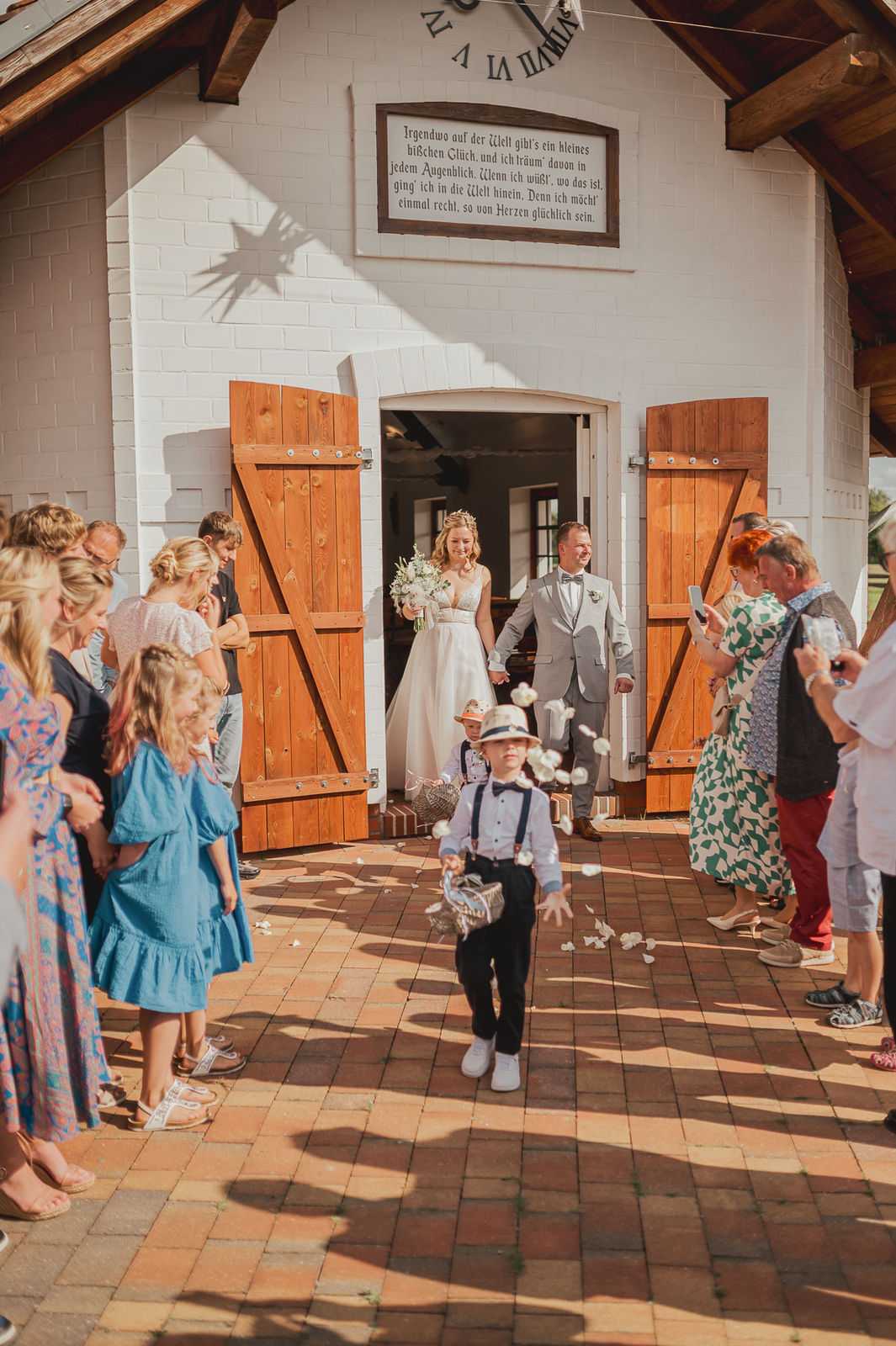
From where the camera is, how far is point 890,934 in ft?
12.2

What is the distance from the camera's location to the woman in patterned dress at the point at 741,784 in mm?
5309

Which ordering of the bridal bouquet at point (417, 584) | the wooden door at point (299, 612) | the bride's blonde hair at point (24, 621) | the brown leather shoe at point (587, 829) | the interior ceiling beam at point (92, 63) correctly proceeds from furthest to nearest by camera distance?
1. the bridal bouquet at point (417, 584)
2. the brown leather shoe at point (587, 829)
3. the wooden door at point (299, 612)
4. the interior ceiling beam at point (92, 63)
5. the bride's blonde hair at point (24, 621)

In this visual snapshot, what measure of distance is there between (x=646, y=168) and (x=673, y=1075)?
19.6 ft

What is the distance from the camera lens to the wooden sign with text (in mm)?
7227

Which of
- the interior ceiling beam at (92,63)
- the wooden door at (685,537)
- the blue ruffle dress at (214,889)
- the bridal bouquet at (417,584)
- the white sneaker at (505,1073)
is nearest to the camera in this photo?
the blue ruffle dress at (214,889)

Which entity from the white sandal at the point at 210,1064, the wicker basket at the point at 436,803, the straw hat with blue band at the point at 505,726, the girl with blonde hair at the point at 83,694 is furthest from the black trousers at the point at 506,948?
the wicker basket at the point at 436,803

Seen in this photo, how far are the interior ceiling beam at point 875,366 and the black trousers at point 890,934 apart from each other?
6.21 m

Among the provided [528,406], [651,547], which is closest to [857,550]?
[651,547]

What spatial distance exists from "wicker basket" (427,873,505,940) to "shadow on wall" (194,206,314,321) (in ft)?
14.5

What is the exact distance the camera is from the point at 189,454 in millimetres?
6973

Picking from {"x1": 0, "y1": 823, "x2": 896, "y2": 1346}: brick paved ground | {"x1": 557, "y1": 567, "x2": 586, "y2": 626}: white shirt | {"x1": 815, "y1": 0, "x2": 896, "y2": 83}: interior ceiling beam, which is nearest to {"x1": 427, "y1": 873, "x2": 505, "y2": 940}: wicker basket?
{"x1": 0, "y1": 823, "x2": 896, "y2": 1346}: brick paved ground

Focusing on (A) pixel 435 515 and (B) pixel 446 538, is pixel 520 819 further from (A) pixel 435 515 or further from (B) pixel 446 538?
(A) pixel 435 515

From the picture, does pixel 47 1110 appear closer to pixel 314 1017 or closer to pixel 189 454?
pixel 314 1017

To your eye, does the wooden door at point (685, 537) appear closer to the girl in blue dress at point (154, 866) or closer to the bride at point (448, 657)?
the bride at point (448, 657)
